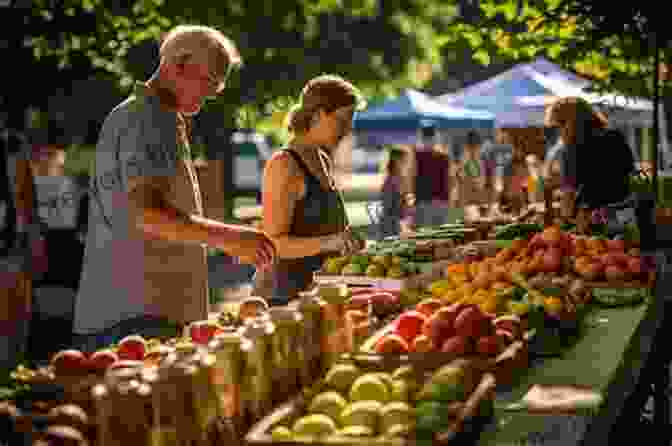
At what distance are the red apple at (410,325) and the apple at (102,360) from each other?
1.15 metres

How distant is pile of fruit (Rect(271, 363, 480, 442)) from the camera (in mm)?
3303

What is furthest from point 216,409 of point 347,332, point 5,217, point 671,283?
point 5,217

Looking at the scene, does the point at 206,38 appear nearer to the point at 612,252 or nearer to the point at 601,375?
the point at 601,375

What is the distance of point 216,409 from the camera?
3256 mm

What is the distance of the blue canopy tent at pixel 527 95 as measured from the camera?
23016 mm

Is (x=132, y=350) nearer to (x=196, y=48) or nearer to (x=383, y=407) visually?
(x=383, y=407)

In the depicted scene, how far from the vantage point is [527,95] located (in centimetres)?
2347

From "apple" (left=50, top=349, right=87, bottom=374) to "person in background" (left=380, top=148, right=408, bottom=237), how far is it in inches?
424

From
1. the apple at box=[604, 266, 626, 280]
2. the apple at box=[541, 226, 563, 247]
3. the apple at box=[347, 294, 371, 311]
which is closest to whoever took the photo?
the apple at box=[347, 294, 371, 311]

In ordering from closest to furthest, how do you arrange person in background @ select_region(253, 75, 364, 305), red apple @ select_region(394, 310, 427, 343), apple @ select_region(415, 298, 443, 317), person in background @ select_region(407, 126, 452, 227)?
red apple @ select_region(394, 310, 427, 343) → apple @ select_region(415, 298, 443, 317) → person in background @ select_region(253, 75, 364, 305) → person in background @ select_region(407, 126, 452, 227)

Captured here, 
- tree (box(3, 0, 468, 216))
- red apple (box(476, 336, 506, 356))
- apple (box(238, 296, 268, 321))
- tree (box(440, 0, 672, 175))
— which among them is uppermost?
tree (box(3, 0, 468, 216))

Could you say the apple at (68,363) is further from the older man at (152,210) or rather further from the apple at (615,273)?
the apple at (615,273)

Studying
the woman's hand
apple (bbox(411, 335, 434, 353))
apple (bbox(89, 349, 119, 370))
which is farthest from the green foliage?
apple (bbox(89, 349, 119, 370))

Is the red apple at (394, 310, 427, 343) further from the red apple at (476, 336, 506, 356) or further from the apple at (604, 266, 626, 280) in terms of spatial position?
the apple at (604, 266, 626, 280)
